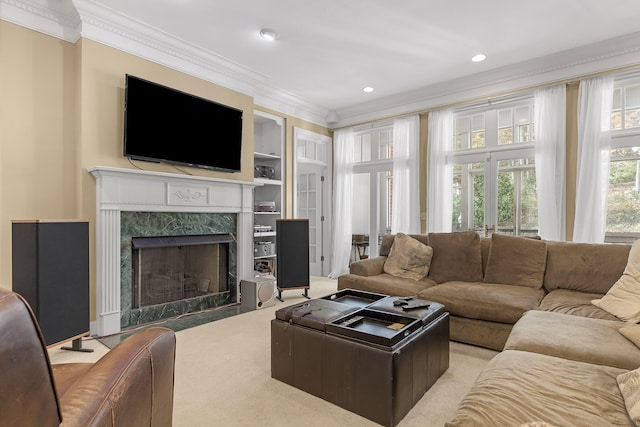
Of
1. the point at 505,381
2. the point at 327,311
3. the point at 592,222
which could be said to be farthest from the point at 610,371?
the point at 592,222

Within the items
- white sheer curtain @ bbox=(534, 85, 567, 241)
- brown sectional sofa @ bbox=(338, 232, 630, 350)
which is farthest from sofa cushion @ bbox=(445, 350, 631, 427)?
white sheer curtain @ bbox=(534, 85, 567, 241)

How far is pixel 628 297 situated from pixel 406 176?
3.14m

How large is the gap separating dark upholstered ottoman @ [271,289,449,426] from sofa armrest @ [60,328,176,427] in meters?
0.90

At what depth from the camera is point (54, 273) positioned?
246 cm

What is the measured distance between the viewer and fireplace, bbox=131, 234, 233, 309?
339 cm

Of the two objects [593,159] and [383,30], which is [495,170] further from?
[383,30]

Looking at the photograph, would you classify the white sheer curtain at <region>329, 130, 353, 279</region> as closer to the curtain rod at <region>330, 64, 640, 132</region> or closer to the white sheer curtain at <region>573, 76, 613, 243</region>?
the curtain rod at <region>330, 64, 640, 132</region>

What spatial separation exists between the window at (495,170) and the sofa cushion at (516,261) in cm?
114

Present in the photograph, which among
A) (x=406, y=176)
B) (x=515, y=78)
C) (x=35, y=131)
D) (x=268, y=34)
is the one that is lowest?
(x=406, y=176)

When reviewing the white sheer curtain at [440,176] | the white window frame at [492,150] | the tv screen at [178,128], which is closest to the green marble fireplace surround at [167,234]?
the tv screen at [178,128]

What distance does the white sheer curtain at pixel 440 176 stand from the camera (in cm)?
466

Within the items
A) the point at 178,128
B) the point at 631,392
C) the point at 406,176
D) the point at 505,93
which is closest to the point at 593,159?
the point at 505,93

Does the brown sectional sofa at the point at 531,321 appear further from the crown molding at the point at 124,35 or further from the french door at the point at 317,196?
the crown molding at the point at 124,35

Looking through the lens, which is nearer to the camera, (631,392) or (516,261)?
(631,392)
